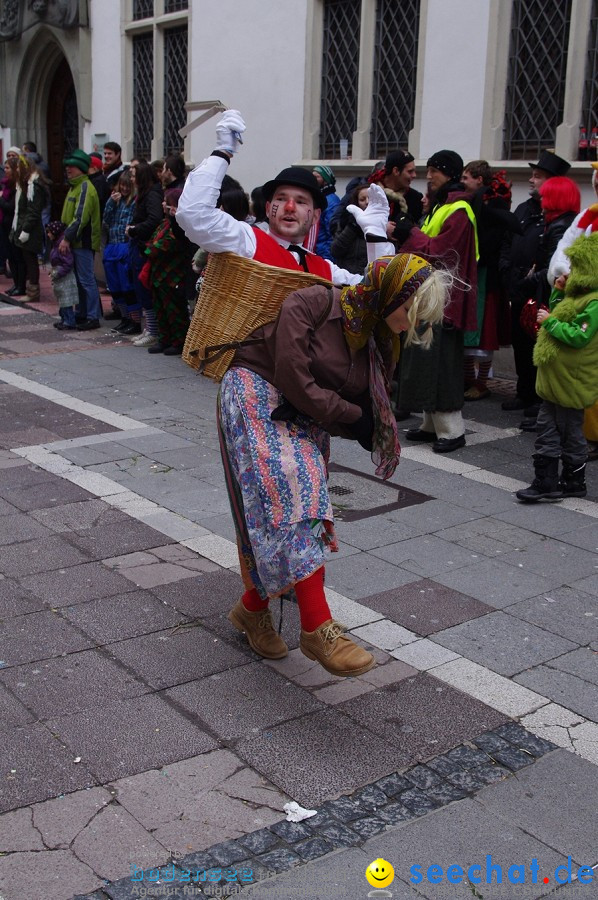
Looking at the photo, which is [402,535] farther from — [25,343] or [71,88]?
[71,88]

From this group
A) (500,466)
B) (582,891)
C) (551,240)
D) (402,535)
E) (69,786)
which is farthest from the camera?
(551,240)

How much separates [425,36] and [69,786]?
27.4ft

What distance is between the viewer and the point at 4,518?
18.2 feet

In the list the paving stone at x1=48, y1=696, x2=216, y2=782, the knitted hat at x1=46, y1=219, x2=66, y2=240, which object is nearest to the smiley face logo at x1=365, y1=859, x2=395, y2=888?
the paving stone at x1=48, y1=696, x2=216, y2=782

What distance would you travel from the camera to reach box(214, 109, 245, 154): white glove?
12.1ft

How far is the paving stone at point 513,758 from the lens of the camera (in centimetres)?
332

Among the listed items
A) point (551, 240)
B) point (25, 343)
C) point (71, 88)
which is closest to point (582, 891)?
point (551, 240)

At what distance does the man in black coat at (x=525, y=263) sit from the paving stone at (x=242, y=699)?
4.55 metres

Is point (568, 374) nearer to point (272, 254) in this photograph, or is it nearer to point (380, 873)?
point (272, 254)

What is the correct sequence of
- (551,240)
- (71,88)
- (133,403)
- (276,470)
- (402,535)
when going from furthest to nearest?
(71,88) → (133,403) → (551,240) → (402,535) → (276,470)

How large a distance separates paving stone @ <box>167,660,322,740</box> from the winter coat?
33.3 feet

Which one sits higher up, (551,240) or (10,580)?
(551,240)

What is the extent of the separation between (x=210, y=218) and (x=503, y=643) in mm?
2061

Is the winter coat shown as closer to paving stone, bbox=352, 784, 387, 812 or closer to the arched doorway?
the arched doorway
